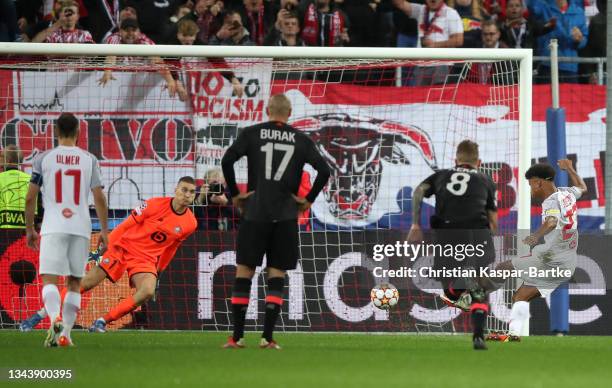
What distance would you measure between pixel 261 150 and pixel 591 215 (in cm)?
780

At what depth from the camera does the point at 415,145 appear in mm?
16656

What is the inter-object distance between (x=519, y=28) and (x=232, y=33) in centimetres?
436

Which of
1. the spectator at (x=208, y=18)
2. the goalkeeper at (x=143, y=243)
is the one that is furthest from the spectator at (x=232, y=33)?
the goalkeeper at (x=143, y=243)

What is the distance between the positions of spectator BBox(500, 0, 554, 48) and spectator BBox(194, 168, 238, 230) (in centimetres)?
531

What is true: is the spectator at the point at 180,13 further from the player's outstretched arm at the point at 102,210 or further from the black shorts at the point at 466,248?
the player's outstretched arm at the point at 102,210

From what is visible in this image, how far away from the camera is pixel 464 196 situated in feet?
40.4

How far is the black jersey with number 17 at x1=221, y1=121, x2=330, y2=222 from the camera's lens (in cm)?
1100

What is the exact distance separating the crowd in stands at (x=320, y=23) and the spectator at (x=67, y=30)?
0.04ft

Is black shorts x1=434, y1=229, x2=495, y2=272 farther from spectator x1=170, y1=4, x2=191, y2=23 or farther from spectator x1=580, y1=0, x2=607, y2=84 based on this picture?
spectator x1=580, y1=0, x2=607, y2=84

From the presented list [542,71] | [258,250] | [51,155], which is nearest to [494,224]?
[258,250]

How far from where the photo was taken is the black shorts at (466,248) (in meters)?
12.0

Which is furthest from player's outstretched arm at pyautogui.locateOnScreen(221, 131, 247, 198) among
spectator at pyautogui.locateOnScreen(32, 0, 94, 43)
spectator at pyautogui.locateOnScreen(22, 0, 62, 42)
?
spectator at pyautogui.locateOnScreen(22, 0, 62, 42)

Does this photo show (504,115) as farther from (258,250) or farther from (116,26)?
(258,250)

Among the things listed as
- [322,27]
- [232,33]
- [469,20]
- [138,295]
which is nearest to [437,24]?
[469,20]
